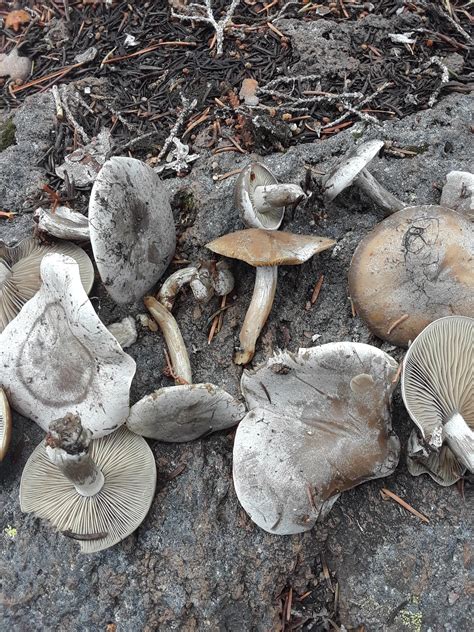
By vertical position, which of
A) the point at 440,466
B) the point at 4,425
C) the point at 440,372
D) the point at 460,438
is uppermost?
the point at 4,425

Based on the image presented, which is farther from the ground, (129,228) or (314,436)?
(129,228)

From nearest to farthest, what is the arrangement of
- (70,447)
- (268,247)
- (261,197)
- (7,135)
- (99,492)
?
1. (70,447)
2. (99,492)
3. (268,247)
4. (261,197)
5. (7,135)

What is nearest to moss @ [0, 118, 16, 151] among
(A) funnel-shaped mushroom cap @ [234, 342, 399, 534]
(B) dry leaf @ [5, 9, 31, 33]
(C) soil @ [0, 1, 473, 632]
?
(C) soil @ [0, 1, 473, 632]

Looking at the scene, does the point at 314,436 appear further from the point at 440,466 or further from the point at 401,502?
the point at 440,466

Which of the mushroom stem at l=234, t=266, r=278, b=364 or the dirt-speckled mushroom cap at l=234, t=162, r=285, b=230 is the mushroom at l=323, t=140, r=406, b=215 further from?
the mushroom stem at l=234, t=266, r=278, b=364

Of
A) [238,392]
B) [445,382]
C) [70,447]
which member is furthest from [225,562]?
[445,382]

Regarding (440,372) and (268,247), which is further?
(268,247)
